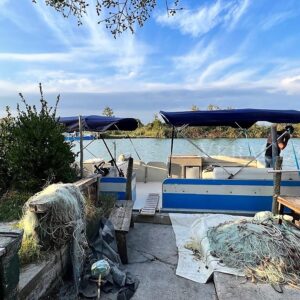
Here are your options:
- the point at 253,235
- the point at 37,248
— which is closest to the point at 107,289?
the point at 37,248

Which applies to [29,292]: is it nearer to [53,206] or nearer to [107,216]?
[53,206]

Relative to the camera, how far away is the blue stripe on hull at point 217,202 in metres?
6.22

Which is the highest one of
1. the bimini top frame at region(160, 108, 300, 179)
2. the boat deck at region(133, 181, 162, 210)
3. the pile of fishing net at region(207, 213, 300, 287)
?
the bimini top frame at region(160, 108, 300, 179)

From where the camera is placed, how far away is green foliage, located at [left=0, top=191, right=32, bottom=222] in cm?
400

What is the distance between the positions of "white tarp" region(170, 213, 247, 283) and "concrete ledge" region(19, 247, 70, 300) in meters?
1.44

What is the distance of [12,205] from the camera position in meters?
4.33

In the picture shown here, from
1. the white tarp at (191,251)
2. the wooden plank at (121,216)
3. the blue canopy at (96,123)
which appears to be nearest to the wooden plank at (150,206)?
the white tarp at (191,251)

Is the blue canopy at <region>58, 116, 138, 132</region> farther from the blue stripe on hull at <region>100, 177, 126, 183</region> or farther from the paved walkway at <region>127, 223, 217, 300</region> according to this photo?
the paved walkway at <region>127, 223, 217, 300</region>

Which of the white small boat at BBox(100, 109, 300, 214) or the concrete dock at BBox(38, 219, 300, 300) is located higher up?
the white small boat at BBox(100, 109, 300, 214)

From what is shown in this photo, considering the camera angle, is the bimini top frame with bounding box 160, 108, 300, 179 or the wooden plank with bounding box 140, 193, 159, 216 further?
the bimini top frame with bounding box 160, 108, 300, 179

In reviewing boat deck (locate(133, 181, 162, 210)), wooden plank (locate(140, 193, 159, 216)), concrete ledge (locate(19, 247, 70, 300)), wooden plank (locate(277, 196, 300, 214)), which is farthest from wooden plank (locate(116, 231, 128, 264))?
boat deck (locate(133, 181, 162, 210))

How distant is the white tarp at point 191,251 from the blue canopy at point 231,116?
1.83 meters

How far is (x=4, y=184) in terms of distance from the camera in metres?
4.98

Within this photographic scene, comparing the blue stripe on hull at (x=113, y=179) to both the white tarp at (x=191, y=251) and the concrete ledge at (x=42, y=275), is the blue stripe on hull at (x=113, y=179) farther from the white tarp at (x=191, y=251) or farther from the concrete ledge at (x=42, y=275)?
the concrete ledge at (x=42, y=275)
